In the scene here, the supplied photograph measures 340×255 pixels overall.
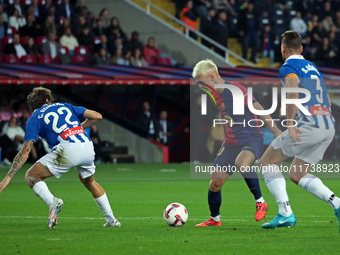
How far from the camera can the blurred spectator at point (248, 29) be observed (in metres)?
28.3

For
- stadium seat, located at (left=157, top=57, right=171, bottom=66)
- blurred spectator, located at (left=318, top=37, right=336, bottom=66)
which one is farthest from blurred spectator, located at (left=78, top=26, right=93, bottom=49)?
blurred spectator, located at (left=318, top=37, right=336, bottom=66)

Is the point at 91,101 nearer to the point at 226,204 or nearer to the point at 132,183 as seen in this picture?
the point at 132,183

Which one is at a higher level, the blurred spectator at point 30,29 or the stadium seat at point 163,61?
the blurred spectator at point 30,29

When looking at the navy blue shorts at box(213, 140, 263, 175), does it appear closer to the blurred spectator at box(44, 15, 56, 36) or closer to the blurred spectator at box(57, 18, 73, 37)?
the blurred spectator at box(44, 15, 56, 36)

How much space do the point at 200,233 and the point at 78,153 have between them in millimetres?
1748

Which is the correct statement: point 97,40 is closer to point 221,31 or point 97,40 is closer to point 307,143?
point 221,31

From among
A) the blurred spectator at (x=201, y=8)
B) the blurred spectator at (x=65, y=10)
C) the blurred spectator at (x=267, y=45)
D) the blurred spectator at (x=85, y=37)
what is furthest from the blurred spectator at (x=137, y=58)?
the blurred spectator at (x=267, y=45)

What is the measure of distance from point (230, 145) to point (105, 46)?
1609 centimetres

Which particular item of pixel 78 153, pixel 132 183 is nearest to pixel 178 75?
pixel 132 183

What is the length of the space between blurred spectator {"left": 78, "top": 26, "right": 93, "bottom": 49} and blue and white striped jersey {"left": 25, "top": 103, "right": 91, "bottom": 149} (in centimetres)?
1590

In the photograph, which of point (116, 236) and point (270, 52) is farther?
point (270, 52)

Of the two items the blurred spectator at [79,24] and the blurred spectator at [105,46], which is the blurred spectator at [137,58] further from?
the blurred spectator at [79,24]

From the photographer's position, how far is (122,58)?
2530 centimetres

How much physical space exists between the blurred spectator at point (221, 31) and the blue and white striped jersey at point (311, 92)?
20.1 meters
